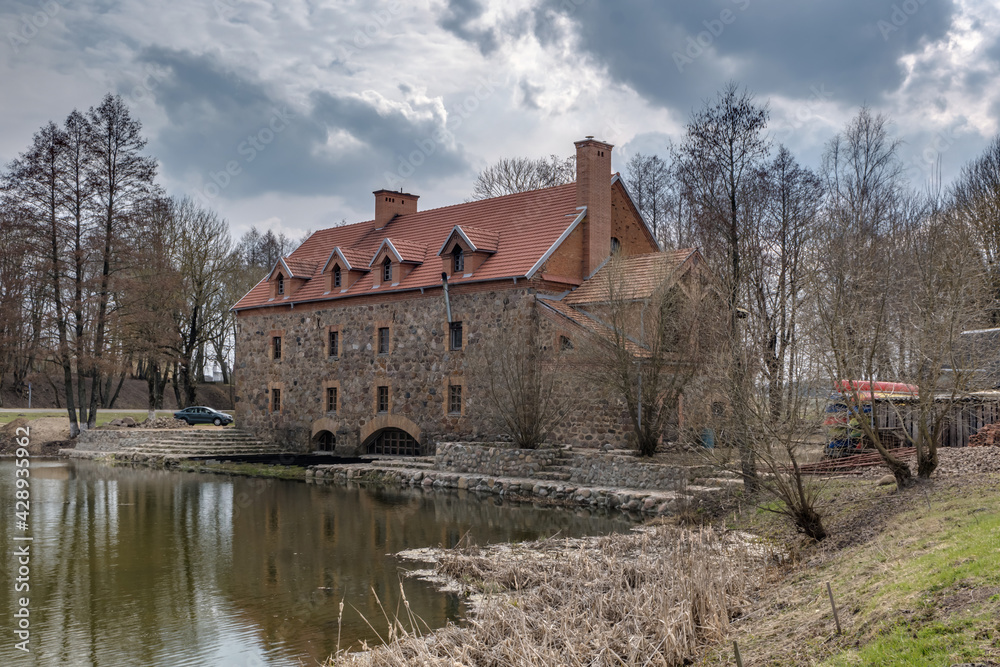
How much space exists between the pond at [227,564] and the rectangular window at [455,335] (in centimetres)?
634

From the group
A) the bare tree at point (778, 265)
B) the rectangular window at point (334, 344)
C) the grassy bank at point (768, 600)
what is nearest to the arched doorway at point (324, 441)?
the rectangular window at point (334, 344)

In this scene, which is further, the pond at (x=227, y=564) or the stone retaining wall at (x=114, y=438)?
the stone retaining wall at (x=114, y=438)

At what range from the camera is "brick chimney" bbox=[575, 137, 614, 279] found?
27.5 metres

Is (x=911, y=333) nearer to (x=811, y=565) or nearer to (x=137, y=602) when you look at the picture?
(x=811, y=565)

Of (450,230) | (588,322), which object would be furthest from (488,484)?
(450,230)

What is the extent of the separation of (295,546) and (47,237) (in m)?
25.1

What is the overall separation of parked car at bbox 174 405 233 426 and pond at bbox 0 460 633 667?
2005cm

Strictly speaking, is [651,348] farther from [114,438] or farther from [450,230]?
[114,438]

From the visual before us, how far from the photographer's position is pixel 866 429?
12266 mm

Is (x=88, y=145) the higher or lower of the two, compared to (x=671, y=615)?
higher

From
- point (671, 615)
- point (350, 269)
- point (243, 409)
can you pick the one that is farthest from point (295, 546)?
point (243, 409)

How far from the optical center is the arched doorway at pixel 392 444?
29.7 metres

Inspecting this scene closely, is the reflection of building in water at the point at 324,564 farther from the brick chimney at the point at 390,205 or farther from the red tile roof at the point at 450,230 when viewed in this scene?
the brick chimney at the point at 390,205

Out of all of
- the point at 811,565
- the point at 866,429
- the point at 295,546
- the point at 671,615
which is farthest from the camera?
the point at 295,546
